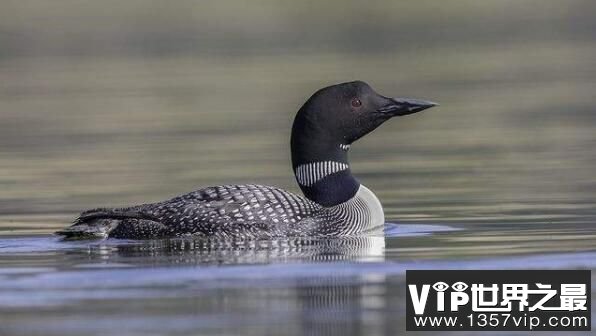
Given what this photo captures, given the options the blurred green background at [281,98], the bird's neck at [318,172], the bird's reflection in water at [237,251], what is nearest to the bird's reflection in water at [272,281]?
the bird's reflection in water at [237,251]

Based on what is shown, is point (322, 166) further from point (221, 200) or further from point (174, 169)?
point (174, 169)

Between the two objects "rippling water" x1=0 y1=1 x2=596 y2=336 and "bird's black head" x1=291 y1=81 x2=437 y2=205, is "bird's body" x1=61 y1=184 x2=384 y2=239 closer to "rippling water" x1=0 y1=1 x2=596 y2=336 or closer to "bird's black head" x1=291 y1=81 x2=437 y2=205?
"rippling water" x1=0 y1=1 x2=596 y2=336

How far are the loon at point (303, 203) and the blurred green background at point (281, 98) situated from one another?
72 cm

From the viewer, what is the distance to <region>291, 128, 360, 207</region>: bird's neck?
1288 centimetres

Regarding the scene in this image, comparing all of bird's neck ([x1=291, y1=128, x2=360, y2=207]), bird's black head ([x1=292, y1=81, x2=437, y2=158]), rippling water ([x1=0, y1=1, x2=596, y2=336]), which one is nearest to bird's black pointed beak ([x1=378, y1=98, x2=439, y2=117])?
bird's black head ([x1=292, y1=81, x2=437, y2=158])

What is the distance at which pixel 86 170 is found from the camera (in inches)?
664

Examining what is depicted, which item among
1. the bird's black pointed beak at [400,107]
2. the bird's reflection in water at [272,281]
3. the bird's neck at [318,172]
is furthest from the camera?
the bird's black pointed beak at [400,107]

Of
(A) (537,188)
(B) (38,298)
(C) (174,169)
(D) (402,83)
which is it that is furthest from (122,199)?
(D) (402,83)

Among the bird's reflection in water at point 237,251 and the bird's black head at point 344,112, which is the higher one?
the bird's black head at point 344,112

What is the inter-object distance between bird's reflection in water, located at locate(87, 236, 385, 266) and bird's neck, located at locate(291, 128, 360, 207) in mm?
498

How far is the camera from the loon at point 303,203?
1226 cm

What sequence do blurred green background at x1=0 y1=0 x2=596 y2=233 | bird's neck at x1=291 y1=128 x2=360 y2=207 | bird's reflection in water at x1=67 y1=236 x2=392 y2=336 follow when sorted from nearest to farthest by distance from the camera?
bird's reflection in water at x1=67 y1=236 x2=392 y2=336 → bird's neck at x1=291 y1=128 x2=360 y2=207 → blurred green background at x1=0 y1=0 x2=596 y2=233

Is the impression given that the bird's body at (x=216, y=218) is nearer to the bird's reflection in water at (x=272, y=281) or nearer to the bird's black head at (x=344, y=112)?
the bird's reflection in water at (x=272, y=281)

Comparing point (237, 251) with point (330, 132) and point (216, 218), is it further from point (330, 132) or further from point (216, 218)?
point (330, 132)
